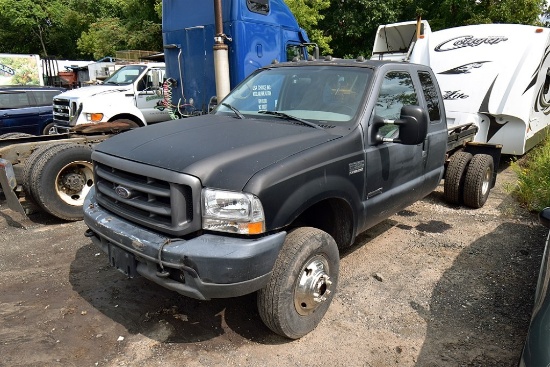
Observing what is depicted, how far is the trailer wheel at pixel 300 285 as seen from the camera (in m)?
2.86

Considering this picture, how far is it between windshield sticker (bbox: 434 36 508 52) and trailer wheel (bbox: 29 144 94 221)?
670 centimetres

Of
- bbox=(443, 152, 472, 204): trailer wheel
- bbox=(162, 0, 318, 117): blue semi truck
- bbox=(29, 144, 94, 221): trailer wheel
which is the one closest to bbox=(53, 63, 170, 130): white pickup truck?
bbox=(162, 0, 318, 117): blue semi truck

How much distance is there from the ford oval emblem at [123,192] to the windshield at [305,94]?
1399mm

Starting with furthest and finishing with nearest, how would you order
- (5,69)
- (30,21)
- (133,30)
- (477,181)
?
(30,21) < (5,69) < (133,30) < (477,181)

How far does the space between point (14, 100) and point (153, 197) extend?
10045 mm

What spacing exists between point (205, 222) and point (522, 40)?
7.31 m

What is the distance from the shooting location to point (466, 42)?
7.97 metres

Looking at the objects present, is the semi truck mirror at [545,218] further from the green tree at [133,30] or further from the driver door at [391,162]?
the green tree at [133,30]

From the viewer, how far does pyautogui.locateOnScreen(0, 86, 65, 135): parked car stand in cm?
1048

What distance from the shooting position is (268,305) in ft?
9.48

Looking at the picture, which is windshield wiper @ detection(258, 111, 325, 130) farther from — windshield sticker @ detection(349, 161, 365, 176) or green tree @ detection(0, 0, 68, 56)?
green tree @ detection(0, 0, 68, 56)

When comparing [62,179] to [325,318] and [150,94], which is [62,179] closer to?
[325,318]

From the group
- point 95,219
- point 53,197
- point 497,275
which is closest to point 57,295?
Answer: point 95,219

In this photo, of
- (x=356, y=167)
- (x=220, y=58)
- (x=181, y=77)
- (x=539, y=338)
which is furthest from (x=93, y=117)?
(x=539, y=338)
